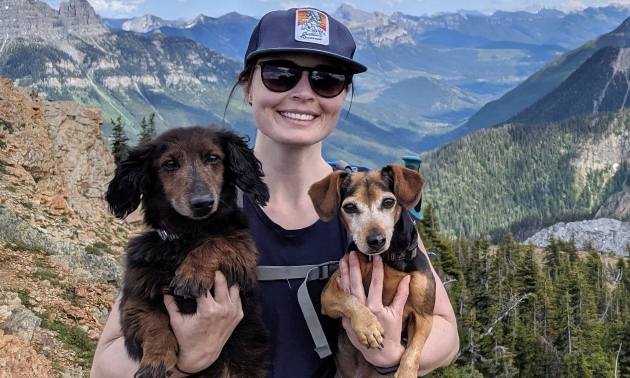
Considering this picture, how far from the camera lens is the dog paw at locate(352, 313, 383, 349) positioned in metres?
5.09

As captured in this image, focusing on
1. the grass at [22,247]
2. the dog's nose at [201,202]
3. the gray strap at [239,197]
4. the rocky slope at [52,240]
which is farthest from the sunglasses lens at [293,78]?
the grass at [22,247]

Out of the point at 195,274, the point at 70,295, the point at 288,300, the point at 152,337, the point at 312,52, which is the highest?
the point at 312,52

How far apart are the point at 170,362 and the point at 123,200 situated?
66.1 inches

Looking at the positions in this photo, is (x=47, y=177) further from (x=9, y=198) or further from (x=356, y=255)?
(x=356, y=255)

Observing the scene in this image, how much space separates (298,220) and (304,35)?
73.4 inches

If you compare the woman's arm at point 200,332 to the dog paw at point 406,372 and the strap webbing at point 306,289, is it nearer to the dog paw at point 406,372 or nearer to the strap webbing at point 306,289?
the strap webbing at point 306,289

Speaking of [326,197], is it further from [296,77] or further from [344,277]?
[296,77]

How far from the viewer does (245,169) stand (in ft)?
17.9

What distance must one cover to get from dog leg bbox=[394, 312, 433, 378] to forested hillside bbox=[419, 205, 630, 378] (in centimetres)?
4677

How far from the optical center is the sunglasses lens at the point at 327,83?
17.9 feet

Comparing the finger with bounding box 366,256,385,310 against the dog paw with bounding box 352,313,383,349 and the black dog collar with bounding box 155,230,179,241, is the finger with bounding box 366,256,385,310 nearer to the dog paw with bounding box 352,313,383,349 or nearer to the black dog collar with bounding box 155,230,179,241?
the dog paw with bounding box 352,313,383,349

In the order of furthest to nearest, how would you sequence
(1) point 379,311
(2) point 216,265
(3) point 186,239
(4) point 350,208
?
(4) point 350,208, (1) point 379,311, (3) point 186,239, (2) point 216,265

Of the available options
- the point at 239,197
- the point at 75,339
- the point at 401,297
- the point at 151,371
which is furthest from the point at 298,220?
the point at 75,339

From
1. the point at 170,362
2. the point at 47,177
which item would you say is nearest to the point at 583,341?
the point at 47,177
